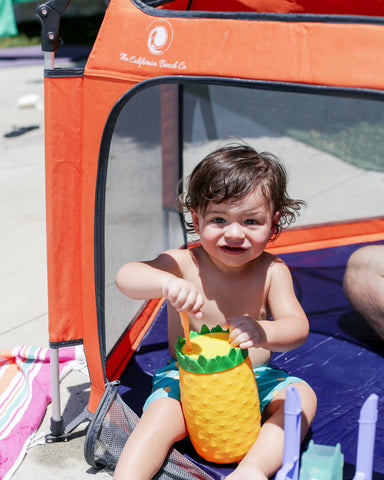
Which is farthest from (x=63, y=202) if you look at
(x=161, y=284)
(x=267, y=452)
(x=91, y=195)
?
(x=267, y=452)

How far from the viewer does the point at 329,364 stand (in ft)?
7.92

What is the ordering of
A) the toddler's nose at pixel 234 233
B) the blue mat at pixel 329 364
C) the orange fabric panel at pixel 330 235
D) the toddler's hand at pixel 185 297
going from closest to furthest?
1. the toddler's hand at pixel 185 297
2. the toddler's nose at pixel 234 233
3. the blue mat at pixel 329 364
4. the orange fabric panel at pixel 330 235

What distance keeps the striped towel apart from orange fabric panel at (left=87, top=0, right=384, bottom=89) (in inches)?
47.4

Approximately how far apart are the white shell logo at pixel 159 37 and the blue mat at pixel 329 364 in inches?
46.0

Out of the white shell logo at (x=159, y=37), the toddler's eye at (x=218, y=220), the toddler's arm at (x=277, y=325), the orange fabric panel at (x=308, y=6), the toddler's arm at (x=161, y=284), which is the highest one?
the orange fabric panel at (x=308, y=6)

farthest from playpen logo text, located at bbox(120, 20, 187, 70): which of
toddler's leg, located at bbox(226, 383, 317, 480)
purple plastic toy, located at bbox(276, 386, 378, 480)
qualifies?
toddler's leg, located at bbox(226, 383, 317, 480)

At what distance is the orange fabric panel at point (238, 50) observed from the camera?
145 centimetres

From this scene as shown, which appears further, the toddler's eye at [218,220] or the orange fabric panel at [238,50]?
the toddler's eye at [218,220]

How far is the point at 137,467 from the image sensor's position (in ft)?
5.58

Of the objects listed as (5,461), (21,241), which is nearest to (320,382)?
(5,461)

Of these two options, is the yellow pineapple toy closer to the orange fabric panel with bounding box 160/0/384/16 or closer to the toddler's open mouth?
the toddler's open mouth

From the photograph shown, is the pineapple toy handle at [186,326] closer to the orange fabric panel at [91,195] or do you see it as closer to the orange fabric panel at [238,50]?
the orange fabric panel at [91,195]

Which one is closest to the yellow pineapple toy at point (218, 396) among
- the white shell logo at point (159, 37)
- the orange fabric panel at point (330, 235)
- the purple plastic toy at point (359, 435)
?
the purple plastic toy at point (359, 435)

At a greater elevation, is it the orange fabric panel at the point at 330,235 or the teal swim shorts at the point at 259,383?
the orange fabric panel at the point at 330,235
